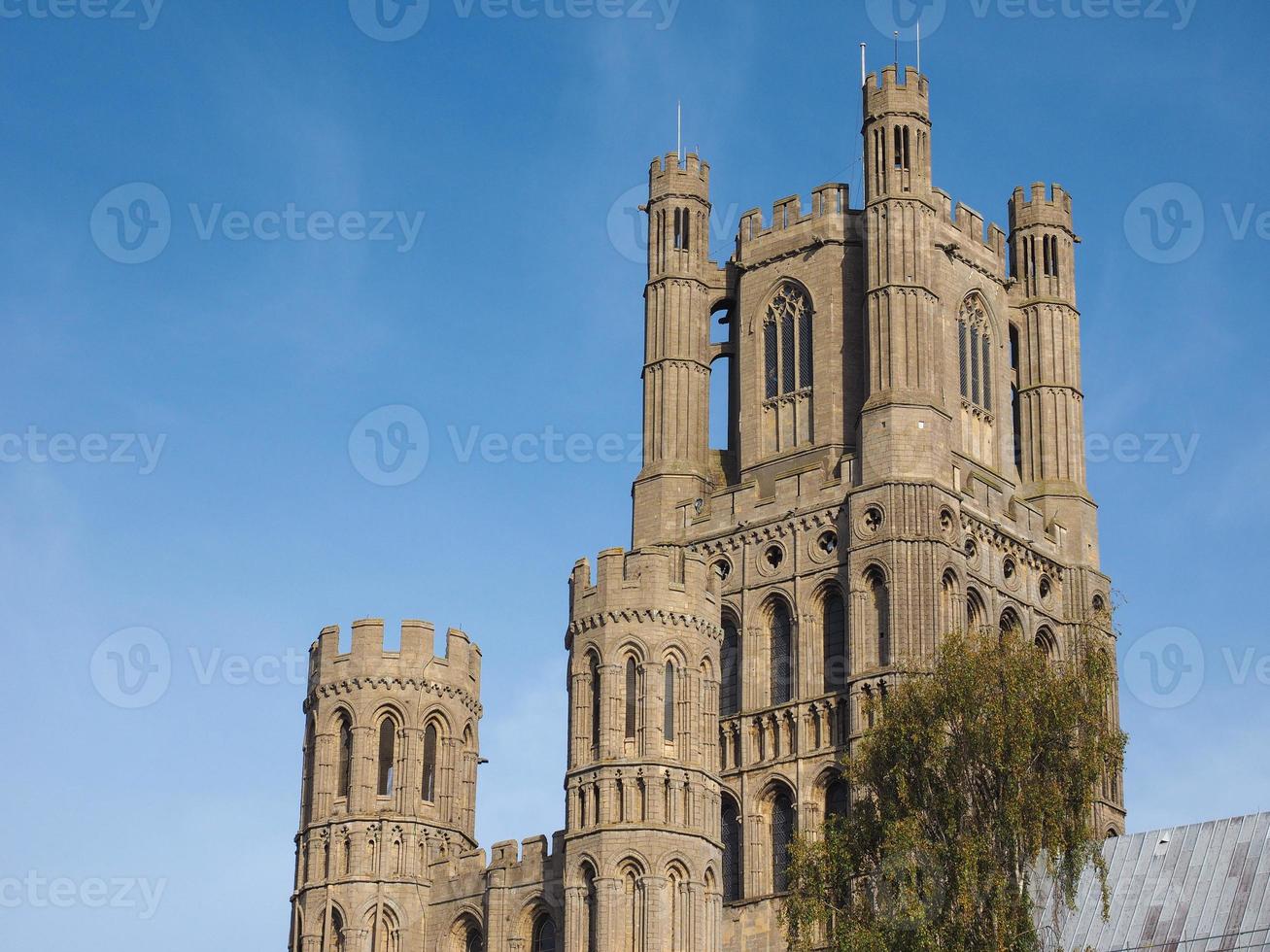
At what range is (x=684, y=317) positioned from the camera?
88.1 m

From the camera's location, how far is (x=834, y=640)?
8000 cm

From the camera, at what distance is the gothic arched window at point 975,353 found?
8588cm

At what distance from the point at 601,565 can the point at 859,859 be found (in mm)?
13518

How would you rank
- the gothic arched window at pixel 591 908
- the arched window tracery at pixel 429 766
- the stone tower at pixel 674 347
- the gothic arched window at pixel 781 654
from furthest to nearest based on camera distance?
the stone tower at pixel 674 347
the gothic arched window at pixel 781 654
the arched window tracery at pixel 429 766
the gothic arched window at pixel 591 908

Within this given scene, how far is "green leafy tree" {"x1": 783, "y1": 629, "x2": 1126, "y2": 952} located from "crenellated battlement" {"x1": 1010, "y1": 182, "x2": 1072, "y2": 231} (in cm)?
3041

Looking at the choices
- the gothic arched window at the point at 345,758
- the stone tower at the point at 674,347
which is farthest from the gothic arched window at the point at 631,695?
the stone tower at the point at 674,347

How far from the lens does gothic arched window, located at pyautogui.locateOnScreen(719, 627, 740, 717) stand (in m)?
81.4

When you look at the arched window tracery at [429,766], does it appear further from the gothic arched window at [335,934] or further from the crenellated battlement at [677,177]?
the crenellated battlement at [677,177]

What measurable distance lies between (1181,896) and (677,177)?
36236 millimetres

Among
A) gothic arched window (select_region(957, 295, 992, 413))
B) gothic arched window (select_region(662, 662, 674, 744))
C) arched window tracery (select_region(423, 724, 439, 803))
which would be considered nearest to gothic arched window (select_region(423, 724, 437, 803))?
arched window tracery (select_region(423, 724, 439, 803))

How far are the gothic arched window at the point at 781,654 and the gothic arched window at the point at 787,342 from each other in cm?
791

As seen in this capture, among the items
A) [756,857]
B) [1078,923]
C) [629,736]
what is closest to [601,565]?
[629,736]

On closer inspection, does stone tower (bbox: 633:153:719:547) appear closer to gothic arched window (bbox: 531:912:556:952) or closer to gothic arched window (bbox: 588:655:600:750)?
gothic arched window (bbox: 588:655:600:750)

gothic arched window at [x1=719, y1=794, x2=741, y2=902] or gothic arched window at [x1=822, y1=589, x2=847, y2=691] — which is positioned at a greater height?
gothic arched window at [x1=822, y1=589, x2=847, y2=691]
